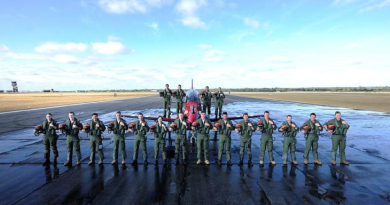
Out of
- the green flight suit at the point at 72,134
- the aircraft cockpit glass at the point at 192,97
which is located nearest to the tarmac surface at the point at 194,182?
the green flight suit at the point at 72,134

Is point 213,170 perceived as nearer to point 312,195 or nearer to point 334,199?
point 312,195

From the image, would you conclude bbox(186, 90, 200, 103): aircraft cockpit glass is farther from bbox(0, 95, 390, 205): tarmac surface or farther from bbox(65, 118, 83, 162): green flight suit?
bbox(65, 118, 83, 162): green flight suit

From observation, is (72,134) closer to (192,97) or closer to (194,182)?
(194,182)

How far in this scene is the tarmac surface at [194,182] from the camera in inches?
218

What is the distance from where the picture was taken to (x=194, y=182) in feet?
21.4

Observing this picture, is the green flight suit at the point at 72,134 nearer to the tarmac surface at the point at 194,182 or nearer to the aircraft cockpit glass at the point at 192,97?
the tarmac surface at the point at 194,182

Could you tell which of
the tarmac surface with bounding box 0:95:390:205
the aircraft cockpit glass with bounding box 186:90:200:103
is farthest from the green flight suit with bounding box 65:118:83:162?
the aircraft cockpit glass with bounding box 186:90:200:103

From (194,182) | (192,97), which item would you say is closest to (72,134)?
(194,182)

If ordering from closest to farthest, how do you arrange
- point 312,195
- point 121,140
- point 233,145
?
point 312,195 < point 121,140 < point 233,145

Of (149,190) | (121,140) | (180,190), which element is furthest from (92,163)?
(180,190)

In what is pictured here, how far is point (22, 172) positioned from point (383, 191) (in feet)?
40.9

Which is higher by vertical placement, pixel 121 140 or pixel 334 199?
pixel 121 140

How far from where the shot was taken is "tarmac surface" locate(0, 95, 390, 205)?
5527 millimetres

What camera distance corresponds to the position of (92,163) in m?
8.10
